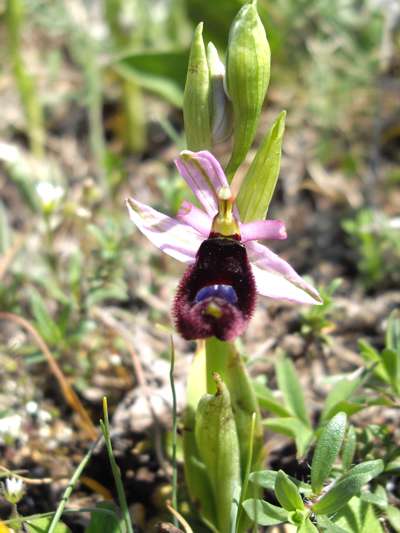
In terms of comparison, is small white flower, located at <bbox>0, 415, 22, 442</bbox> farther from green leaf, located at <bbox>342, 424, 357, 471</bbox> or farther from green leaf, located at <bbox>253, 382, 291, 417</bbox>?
green leaf, located at <bbox>342, 424, 357, 471</bbox>

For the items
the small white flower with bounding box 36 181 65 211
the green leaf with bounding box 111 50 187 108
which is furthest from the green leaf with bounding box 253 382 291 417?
the green leaf with bounding box 111 50 187 108

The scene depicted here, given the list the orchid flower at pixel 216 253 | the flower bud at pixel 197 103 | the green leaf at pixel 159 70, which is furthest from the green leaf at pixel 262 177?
the green leaf at pixel 159 70

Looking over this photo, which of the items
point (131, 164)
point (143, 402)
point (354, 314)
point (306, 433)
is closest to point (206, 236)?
point (306, 433)

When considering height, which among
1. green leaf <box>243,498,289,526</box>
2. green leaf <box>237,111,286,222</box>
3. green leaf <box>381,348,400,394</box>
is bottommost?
green leaf <box>243,498,289,526</box>

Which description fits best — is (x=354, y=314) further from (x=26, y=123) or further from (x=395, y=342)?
(x=26, y=123)

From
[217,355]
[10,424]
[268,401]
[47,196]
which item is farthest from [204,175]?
[47,196]

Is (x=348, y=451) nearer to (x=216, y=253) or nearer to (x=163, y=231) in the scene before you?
(x=216, y=253)

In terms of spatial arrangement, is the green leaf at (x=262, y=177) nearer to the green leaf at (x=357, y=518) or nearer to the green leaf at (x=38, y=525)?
the green leaf at (x=357, y=518)
